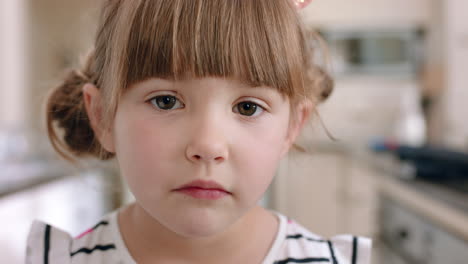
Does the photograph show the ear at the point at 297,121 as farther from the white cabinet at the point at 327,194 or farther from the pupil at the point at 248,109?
the white cabinet at the point at 327,194

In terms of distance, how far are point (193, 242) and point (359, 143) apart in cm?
245

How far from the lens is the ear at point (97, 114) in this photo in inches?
20.3

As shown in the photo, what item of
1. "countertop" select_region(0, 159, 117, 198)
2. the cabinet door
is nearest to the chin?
"countertop" select_region(0, 159, 117, 198)

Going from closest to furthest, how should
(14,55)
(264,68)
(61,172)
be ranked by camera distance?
(264,68), (61,172), (14,55)

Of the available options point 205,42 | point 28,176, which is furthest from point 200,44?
point 28,176

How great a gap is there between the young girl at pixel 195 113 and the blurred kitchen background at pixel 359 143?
64 cm

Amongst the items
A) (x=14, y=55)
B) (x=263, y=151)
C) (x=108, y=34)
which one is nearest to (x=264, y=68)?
(x=263, y=151)

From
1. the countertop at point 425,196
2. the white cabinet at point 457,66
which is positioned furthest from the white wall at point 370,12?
the countertop at point 425,196

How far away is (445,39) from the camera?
292cm

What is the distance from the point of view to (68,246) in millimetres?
545

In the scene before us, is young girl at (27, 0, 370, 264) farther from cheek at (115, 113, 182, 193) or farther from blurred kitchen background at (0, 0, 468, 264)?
blurred kitchen background at (0, 0, 468, 264)

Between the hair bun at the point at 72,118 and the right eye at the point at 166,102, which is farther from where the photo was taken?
the hair bun at the point at 72,118

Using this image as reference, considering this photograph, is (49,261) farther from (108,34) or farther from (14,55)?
(14,55)

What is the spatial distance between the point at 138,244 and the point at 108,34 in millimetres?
256
